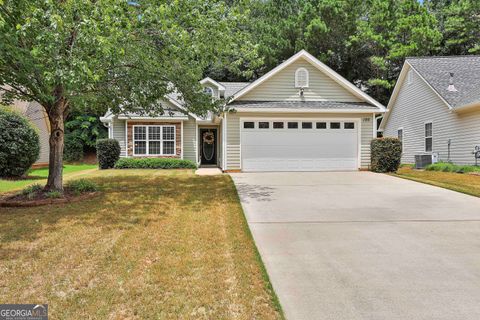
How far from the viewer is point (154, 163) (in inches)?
660

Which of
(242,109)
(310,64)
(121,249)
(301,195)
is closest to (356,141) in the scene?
(310,64)

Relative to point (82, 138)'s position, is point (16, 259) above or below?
below

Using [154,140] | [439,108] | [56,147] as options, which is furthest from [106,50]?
[439,108]

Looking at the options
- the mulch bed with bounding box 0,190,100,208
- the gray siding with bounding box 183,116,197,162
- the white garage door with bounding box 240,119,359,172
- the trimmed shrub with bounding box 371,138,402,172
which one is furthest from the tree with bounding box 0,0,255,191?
the gray siding with bounding box 183,116,197,162

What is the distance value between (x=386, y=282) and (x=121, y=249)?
3260 mm

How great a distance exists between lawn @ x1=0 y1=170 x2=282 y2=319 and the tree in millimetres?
2480

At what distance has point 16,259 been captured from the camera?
3865mm

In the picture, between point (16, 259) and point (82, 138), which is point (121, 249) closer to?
point (16, 259)

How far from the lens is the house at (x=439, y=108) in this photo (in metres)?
14.4

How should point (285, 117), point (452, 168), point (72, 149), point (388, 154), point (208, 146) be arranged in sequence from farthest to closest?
1. point (72, 149)
2. point (208, 146)
3. point (285, 117)
4. point (452, 168)
5. point (388, 154)

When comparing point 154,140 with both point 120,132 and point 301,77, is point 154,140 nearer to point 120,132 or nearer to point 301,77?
point 120,132

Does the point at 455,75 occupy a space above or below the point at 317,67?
above

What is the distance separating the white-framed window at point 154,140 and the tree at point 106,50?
27.6ft

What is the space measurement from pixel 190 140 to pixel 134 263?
1529cm
